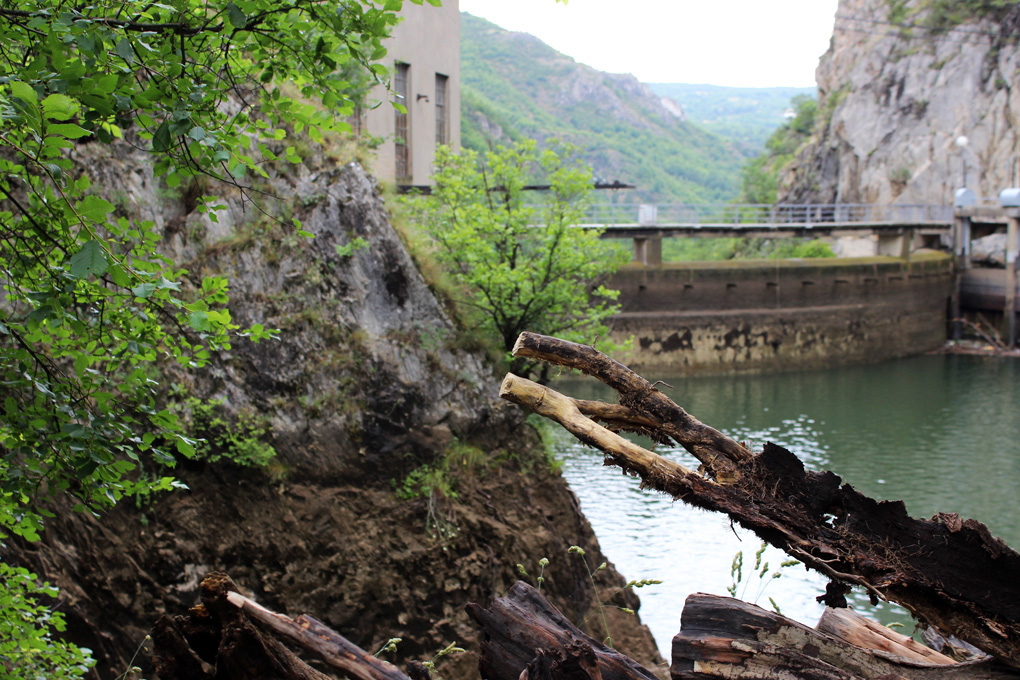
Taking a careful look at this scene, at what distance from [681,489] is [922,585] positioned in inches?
38.9

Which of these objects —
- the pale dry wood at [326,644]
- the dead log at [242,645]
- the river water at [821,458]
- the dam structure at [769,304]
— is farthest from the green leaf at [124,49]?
the dam structure at [769,304]

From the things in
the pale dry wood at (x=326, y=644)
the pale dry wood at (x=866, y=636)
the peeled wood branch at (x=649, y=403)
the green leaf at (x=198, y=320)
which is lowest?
the pale dry wood at (x=866, y=636)

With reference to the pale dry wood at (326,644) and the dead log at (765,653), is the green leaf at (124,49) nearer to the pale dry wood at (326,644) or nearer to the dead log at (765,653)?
the pale dry wood at (326,644)

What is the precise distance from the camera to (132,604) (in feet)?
29.0

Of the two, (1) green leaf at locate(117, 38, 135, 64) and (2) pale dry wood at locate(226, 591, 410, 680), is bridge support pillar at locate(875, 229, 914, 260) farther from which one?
(1) green leaf at locate(117, 38, 135, 64)

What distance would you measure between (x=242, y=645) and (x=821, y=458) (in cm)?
1899

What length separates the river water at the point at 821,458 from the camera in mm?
13812

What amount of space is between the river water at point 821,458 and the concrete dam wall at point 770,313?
1.28 meters

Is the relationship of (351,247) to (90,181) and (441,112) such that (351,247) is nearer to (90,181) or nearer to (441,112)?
(90,181)

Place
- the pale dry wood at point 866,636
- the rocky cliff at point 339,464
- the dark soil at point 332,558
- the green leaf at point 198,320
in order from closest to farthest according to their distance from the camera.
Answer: the green leaf at point 198,320
the pale dry wood at point 866,636
the dark soil at point 332,558
the rocky cliff at point 339,464

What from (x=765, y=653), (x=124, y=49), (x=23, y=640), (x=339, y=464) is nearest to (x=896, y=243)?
(x=339, y=464)

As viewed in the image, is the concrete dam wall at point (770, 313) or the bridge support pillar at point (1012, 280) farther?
the bridge support pillar at point (1012, 280)

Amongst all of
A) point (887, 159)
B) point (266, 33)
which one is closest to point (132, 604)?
point (266, 33)

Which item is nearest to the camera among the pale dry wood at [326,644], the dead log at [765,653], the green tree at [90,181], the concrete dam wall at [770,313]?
the green tree at [90,181]
